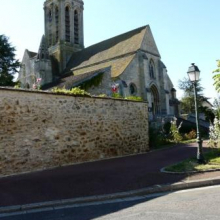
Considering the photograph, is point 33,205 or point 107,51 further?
Result: point 107,51

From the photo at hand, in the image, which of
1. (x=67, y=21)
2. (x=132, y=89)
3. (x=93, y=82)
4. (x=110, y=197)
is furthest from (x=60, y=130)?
(x=67, y=21)

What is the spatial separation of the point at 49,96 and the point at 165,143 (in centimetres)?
943

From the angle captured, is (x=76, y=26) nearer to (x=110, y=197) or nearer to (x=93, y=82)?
(x=93, y=82)

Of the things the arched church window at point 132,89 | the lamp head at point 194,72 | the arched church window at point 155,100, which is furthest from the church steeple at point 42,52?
the lamp head at point 194,72

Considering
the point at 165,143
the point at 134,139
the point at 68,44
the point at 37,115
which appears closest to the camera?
the point at 37,115

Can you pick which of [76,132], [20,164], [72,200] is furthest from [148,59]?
[72,200]

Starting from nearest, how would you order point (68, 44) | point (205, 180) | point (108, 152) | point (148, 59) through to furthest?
point (205, 180), point (108, 152), point (148, 59), point (68, 44)

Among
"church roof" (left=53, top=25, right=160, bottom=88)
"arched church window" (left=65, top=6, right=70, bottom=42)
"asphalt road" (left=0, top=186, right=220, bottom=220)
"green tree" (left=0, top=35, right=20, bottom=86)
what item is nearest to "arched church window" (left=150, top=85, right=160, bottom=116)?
"church roof" (left=53, top=25, right=160, bottom=88)

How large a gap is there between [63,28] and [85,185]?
124 ft

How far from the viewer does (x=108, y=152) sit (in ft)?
40.9

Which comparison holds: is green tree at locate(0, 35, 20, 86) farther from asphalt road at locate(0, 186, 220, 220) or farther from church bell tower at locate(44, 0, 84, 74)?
asphalt road at locate(0, 186, 220, 220)

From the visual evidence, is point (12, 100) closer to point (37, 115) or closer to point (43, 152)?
point (37, 115)

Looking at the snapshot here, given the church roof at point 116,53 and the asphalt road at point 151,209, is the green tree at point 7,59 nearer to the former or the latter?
the church roof at point 116,53

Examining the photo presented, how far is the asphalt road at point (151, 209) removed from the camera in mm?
4488
